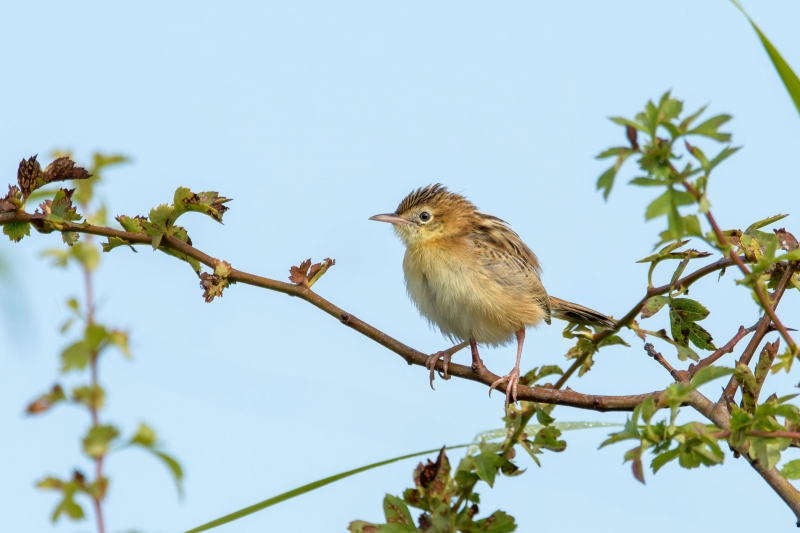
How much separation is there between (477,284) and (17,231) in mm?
3273

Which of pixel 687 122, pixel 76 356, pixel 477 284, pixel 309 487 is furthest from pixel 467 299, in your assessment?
pixel 76 356

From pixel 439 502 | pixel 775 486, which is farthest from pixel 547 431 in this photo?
pixel 775 486

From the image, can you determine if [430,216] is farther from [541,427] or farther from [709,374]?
[709,374]

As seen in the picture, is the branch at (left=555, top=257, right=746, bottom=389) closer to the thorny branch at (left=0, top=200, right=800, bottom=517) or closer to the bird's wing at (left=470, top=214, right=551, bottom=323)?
the thorny branch at (left=0, top=200, right=800, bottom=517)

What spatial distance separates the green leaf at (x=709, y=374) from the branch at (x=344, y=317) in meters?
0.57

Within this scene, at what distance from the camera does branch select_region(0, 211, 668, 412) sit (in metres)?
2.41

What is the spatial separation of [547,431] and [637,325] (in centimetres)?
106

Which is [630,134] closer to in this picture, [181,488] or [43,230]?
[181,488]

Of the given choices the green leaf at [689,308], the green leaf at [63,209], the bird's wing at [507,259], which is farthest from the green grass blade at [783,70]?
the bird's wing at [507,259]

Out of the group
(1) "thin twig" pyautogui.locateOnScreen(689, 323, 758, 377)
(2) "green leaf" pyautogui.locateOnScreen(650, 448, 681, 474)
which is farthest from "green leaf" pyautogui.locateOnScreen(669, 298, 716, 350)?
(2) "green leaf" pyautogui.locateOnScreen(650, 448, 681, 474)

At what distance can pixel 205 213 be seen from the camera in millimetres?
2793

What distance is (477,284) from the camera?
17.9ft

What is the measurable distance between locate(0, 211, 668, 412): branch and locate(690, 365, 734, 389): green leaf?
0.57 metres

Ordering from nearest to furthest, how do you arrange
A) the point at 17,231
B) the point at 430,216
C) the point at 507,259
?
the point at 17,231, the point at 507,259, the point at 430,216
